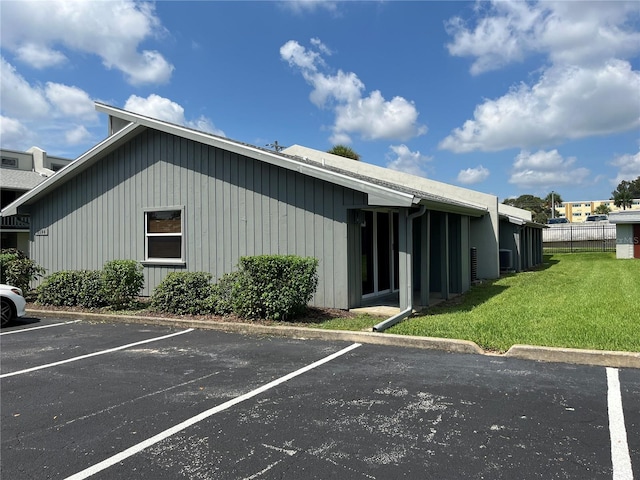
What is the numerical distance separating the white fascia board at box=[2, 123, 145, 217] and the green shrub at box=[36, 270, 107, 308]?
330 cm

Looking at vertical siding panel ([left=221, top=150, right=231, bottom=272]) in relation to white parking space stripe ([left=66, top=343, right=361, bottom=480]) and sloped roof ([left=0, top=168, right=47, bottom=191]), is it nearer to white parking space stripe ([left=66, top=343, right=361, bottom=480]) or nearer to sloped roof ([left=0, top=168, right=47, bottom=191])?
white parking space stripe ([left=66, top=343, right=361, bottom=480])

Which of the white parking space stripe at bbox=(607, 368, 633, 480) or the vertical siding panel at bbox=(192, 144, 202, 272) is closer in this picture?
the white parking space stripe at bbox=(607, 368, 633, 480)

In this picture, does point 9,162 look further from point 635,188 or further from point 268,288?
point 635,188

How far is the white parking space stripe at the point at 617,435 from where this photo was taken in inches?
123

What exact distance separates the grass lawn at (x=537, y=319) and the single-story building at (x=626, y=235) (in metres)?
16.3

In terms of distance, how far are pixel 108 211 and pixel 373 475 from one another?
38.1 ft

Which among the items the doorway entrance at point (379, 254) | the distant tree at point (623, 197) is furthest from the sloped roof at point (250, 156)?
the distant tree at point (623, 197)

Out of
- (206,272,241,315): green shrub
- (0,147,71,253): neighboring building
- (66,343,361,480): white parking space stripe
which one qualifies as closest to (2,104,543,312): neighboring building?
(206,272,241,315): green shrub

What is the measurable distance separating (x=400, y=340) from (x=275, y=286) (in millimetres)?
2592

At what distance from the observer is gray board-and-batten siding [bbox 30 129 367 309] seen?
9641 mm

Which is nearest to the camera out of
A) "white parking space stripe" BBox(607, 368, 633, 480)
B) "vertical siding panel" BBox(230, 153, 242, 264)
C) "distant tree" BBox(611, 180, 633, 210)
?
"white parking space stripe" BBox(607, 368, 633, 480)

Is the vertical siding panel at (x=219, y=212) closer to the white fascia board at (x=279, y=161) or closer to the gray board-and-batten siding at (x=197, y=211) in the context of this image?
the gray board-and-batten siding at (x=197, y=211)

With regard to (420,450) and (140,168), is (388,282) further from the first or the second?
(420,450)

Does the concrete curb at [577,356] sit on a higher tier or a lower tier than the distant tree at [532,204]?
lower
